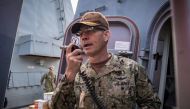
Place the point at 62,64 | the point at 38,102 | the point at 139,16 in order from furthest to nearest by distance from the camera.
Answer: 1. the point at 62,64
2. the point at 139,16
3. the point at 38,102

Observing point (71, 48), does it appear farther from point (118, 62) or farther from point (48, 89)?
point (48, 89)

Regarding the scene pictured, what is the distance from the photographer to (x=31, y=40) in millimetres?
8711

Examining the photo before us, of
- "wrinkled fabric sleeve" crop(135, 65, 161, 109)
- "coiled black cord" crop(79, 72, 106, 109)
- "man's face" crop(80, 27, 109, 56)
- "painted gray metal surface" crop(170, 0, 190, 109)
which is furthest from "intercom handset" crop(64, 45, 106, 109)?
"painted gray metal surface" crop(170, 0, 190, 109)

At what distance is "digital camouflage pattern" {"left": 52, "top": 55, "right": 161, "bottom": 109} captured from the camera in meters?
1.75

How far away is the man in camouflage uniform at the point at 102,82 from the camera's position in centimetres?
175

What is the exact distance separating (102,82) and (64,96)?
30 cm

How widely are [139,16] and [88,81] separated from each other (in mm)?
2171

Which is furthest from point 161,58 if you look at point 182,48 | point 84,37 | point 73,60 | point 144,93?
point 182,48

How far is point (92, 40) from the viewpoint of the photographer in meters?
1.80

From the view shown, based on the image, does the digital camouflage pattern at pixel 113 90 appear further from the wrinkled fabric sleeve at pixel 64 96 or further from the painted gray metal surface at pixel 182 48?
the painted gray metal surface at pixel 182 48

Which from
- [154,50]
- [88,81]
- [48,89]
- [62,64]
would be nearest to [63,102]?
[88,81]

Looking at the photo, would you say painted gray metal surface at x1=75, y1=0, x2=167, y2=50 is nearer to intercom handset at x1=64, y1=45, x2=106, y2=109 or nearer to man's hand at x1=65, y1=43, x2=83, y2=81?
intercom handset at x1=64, y1=45, x2=106, y2=109

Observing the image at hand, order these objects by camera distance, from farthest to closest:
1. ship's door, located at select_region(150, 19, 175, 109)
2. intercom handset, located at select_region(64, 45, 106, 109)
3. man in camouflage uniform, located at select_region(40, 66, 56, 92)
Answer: man in camouflage uniform, located at select_region(40, 66, 56, 92), ship's door, located at select_region(150, 19, 175, 109), intercom handset, located at select_region(64, 45, 106, 109)

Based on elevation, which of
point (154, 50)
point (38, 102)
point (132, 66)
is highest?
point (154, 50)
